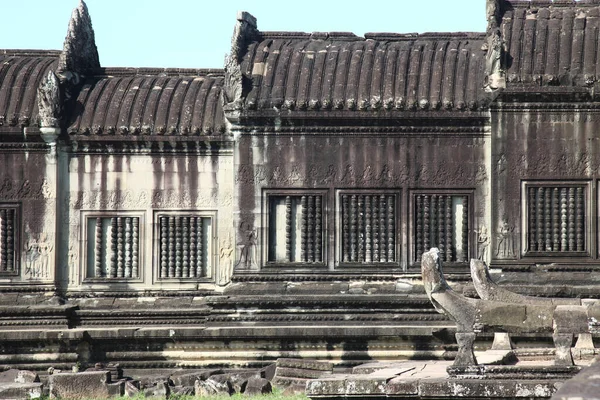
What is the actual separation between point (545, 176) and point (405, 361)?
4.55 m

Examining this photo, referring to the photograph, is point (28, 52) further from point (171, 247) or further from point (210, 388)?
point (210, 388)

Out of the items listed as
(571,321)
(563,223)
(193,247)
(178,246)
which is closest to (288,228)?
(193,247)

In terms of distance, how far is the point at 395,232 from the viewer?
3000 cm

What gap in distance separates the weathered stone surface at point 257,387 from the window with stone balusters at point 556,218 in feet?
20.7

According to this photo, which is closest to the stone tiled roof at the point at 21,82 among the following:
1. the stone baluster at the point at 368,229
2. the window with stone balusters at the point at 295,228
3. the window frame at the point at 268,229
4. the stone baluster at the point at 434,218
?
the window frame at the point at 268,229

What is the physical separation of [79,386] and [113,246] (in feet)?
18.0

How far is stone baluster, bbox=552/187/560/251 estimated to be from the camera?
29422mm

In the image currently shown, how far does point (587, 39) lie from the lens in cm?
2992

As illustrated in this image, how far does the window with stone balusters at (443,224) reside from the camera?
1175 inches

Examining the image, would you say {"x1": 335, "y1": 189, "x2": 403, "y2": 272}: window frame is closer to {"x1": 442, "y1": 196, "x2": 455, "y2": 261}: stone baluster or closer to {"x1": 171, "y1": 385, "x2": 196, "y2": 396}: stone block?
{"x1": 442, "y1": 196, "x2": 455, "y2": 261}: stone baluster

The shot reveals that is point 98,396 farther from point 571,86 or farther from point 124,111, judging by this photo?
point 571,86

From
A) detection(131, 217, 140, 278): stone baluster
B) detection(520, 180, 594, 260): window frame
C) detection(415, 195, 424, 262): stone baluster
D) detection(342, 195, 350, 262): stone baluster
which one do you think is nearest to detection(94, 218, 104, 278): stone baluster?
detection(131, 217, 140, 278): stone baluster

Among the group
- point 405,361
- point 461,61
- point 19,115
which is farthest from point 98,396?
point 461,61

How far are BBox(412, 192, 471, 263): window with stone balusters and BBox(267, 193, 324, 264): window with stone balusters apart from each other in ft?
6.05
